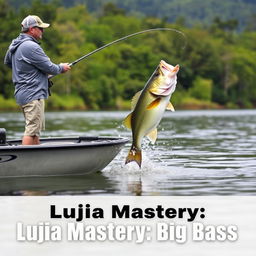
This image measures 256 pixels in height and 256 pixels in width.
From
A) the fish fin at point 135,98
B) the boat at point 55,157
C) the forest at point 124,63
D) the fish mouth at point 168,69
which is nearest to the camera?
the fish mouth at point 168,69

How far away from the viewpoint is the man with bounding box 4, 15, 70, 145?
13953mm

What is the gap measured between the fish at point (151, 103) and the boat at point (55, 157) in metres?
0.78

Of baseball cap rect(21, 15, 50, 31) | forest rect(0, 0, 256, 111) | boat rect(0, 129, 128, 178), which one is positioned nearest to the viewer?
boat rect(0, 129, 128, 178)

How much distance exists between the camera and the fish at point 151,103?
13.0 metres

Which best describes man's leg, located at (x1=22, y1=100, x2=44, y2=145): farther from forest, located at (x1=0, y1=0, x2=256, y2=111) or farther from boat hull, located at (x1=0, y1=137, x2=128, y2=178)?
forest, located at (x1=0, y1=0, x2=256, y2=111)

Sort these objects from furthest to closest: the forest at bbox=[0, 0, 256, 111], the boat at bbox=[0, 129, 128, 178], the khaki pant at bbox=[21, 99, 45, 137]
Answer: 1. the forest at bbox=[0, 0, 256, 111]
2. the khaki pant at bbox=[21, 99, 45, 137]
3. the boat at bbox=[0, 129, 128, 178]

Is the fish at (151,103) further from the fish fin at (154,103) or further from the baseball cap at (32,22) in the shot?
the baseball cap at (32,22)

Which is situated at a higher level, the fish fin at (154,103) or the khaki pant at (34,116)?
the fish fin at (154,103)

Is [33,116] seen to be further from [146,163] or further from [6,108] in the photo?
[6,108]

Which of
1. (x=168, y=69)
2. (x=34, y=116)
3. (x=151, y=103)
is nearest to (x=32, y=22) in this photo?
(x=34, y=116)

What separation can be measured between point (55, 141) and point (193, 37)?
132778mm

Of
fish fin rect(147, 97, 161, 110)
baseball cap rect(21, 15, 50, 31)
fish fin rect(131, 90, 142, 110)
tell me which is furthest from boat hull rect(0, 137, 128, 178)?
baseball cap rect(21, 15, 50, 31)

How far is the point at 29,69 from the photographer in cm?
1409

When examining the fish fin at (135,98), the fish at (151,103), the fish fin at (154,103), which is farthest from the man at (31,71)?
the fish fin at (154,103)
